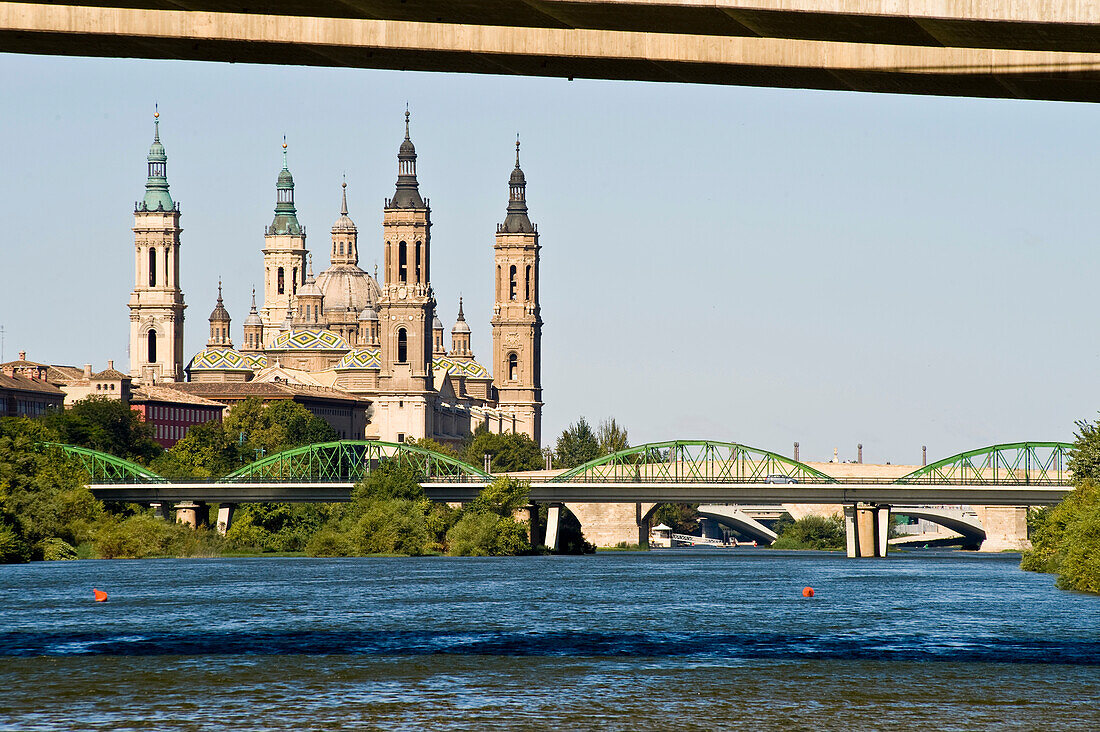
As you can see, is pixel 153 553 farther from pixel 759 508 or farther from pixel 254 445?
pixel 759 508

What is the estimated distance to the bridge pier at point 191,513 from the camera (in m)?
116

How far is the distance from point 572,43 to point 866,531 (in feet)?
323

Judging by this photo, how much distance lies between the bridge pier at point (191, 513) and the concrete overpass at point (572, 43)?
9328cm

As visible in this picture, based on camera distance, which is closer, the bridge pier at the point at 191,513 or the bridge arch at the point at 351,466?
the bridge pier at the point at 191,513

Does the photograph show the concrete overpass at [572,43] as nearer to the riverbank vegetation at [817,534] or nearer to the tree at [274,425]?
the riverbank vegetation at [817,534]

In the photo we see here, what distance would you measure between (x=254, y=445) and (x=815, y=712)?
151 m

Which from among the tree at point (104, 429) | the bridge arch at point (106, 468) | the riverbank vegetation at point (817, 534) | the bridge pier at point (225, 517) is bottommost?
the riverbank vegetation at point (817, 534)

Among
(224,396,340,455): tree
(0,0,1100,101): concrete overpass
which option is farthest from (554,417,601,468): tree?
(0,0,1100,101): concrete overpass

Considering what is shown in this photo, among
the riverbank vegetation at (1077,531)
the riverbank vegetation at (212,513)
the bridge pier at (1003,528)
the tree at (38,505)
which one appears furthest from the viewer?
the bridge pier at (1003,528)

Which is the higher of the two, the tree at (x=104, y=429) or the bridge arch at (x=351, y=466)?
the tree at (x=104, y=429)

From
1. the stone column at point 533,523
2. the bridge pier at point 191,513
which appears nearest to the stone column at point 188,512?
the bridge pier at point 191,513

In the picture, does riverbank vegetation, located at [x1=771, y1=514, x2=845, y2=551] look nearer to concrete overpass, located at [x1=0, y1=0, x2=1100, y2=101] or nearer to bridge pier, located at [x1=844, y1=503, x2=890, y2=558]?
bridge pier, located at [x1=844, y1=503, x2=890, y2=558]

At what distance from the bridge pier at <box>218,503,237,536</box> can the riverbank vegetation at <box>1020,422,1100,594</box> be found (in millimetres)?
50560

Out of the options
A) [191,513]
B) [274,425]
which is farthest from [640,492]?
[274,425]
